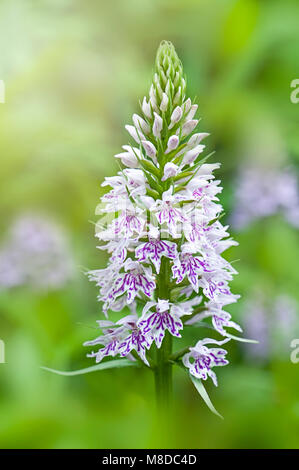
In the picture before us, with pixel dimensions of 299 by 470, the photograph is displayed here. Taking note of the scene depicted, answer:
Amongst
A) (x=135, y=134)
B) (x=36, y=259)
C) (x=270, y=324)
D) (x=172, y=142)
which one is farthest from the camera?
(x=36, y=259)

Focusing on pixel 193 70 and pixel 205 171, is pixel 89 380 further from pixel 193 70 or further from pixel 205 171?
pixel 193 70

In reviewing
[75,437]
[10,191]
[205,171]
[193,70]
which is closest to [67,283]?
[10,191]

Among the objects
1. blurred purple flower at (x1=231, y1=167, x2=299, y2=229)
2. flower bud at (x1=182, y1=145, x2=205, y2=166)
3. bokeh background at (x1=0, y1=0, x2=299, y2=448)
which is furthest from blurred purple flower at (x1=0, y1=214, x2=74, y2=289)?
flower bud at (x1=182, y1=145, x2=205, y2=166)

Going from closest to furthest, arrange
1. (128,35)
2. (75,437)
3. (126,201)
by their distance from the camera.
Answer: (75,437) < (126,201) < (128,35)

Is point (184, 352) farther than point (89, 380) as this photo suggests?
No

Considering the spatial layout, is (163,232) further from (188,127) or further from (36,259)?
(36,259)

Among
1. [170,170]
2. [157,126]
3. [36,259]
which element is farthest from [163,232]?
[36,259]

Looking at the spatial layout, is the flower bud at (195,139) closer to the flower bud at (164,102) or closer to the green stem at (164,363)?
the flower bud at (164,102)

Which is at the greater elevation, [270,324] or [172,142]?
[172,142]
